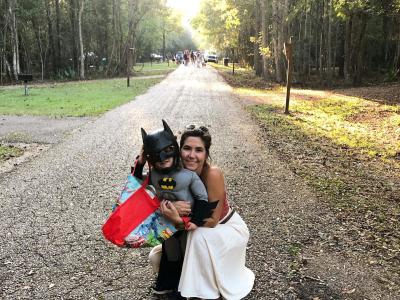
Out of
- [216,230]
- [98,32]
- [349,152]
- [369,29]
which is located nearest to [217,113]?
[349,152]

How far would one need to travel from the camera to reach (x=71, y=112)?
16.1m

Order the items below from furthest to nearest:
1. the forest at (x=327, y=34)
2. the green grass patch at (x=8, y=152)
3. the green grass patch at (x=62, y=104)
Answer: the forest at (x=327, y=34) → the green grass patch at (x=62, y=104) → the green grass patch at (x=8, y=152)

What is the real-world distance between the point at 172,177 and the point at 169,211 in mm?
244

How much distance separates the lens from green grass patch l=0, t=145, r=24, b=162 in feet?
30.5

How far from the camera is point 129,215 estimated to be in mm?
3238

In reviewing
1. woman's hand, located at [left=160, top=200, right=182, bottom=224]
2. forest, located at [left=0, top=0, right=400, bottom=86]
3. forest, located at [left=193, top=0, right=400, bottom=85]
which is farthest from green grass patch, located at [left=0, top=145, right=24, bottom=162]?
forest, located at [left=0, top=0, right=400, bottom=86]

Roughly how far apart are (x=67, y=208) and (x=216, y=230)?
3.35 m

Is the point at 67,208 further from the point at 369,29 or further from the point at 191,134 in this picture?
the point at 369,29

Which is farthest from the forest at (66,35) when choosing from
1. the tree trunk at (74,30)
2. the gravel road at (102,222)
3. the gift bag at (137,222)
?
the gift bag at (137,222)

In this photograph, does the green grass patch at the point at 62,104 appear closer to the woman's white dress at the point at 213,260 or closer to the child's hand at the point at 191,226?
the woman's white dress at the point at 213,260

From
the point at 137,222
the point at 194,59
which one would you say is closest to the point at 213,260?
the point at 137,222

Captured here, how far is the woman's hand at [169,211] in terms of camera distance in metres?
3.15

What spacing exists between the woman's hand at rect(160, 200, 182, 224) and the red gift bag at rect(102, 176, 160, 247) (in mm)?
99

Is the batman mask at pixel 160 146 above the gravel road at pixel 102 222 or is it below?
above
